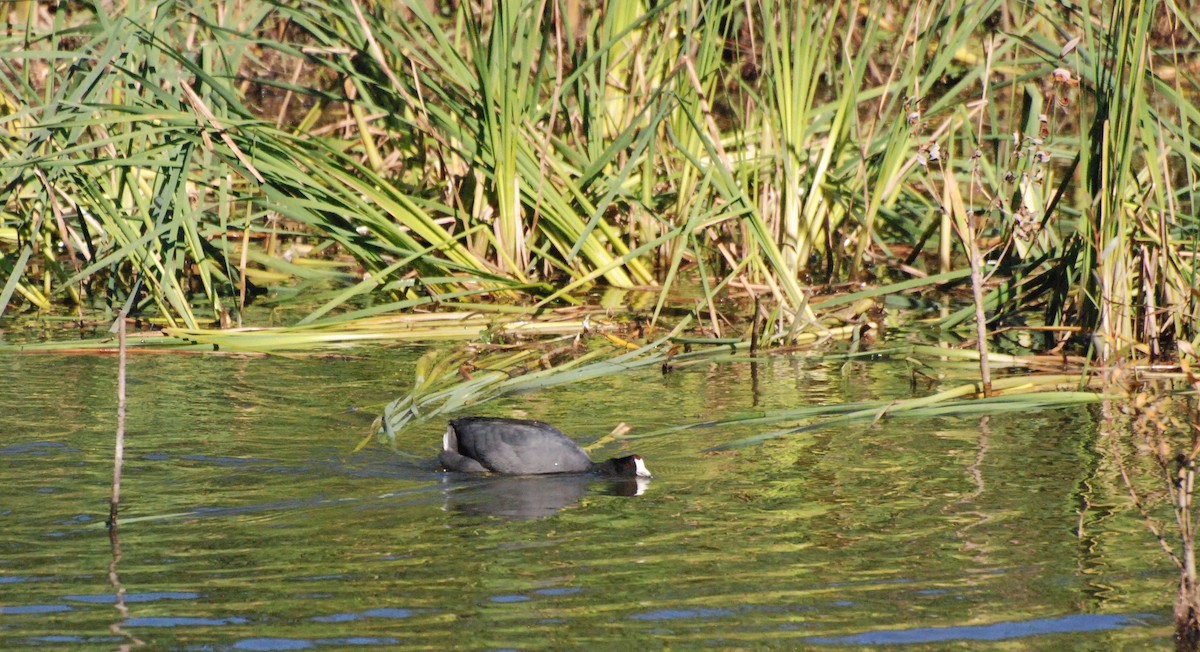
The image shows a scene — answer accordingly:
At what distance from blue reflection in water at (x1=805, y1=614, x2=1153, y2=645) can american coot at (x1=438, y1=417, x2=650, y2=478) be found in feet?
5.41

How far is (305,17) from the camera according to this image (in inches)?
259

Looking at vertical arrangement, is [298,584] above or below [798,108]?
below

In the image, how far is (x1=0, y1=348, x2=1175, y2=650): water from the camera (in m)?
3.58

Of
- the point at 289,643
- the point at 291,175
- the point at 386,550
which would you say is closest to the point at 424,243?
the point at 291,175

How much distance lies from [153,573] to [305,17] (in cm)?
324

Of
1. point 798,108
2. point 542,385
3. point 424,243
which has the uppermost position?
point 798,108

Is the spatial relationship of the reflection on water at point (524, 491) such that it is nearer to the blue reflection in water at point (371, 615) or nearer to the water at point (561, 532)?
the water at point (561, 532)

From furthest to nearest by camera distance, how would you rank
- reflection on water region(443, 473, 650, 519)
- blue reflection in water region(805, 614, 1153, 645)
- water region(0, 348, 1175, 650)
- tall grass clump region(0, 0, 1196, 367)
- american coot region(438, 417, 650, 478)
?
1. tall grass clump region(0, 0, 1196, 367)
2. american coot region(438, 417, 650, 478)
3. reflection on water region(443, 473, 650, 519)
4. water region(0, 348, 1175, 650)
5. blue reflection in water region(805, 614, 1153, 645)

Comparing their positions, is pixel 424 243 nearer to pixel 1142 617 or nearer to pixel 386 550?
pixel 386 550

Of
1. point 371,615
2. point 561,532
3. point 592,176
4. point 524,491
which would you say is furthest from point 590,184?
point 371,615

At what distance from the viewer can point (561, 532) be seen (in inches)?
174

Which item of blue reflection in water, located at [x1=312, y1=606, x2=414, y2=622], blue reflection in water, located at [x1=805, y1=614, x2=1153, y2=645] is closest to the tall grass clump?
blue reflection in water, located at [x1=805, y1=614, x2=1153, y2=645]

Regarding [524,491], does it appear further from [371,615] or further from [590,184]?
[590,184]

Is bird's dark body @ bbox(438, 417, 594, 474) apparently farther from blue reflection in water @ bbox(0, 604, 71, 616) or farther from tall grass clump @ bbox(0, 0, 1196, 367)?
blue reflection in water @ bbox(0, 604, 71, 616)
